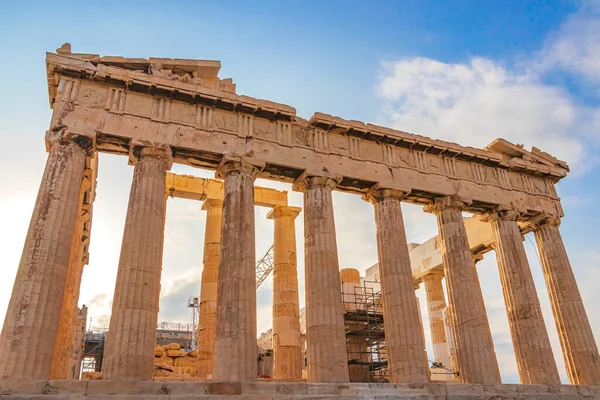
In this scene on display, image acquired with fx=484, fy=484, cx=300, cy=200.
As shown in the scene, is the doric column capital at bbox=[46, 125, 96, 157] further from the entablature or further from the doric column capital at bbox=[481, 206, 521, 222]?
the doric column capital at bbox=[481, 206, 521, 222]

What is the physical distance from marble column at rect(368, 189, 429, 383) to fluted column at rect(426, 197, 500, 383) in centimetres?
152

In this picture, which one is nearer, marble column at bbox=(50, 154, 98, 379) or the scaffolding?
marble column at bbox=(50, 154, 98, 379)

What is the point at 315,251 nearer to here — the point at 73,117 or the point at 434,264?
the point at 73,117

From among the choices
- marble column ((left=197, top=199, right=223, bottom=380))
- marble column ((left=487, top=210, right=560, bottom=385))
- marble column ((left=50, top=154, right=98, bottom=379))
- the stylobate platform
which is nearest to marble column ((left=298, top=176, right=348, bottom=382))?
the stylobate platform

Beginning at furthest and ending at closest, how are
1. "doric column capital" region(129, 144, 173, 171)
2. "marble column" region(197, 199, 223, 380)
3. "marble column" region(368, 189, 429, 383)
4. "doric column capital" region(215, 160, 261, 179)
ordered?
"marble column" region(197, 199, 223, 380)
"doric column capital" region(215, 160, 261, 179)
"marble column" region(368, 189, 429, 383)
"doric column capital" region(129, 144, 173, 171)

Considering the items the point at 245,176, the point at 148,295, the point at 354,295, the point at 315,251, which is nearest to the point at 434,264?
the point at 354,295

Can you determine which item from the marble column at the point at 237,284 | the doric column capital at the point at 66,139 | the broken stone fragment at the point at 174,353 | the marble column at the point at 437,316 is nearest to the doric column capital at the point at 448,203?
the marble column at the point at 237,284

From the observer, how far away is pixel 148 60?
17.3 meters

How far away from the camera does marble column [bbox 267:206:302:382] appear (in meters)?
20.2

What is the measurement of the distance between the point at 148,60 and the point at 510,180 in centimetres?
1654

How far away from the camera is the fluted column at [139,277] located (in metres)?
13.2

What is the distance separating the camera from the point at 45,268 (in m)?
13.3

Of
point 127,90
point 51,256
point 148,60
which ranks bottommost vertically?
point 51,256

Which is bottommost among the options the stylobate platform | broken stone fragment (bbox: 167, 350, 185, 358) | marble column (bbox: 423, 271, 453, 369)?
the stylobate platform
